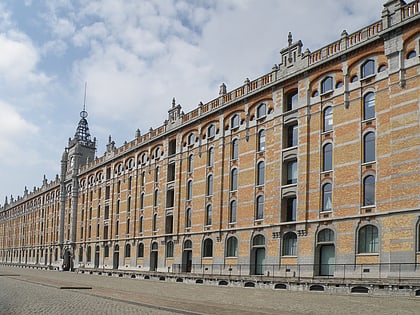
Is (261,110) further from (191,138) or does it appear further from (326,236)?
(326,236)

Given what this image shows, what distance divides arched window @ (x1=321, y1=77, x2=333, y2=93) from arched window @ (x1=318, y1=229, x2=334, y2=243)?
973 centimetres

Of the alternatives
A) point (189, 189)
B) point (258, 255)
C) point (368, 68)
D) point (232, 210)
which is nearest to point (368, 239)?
point (368, 68)

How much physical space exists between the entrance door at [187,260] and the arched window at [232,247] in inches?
270

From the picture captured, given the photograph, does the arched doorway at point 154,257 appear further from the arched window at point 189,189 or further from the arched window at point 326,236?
the arched window at point 326,236

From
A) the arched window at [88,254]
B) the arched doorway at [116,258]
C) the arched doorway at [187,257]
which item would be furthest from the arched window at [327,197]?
the arched window at [88,254]

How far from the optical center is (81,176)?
3383 inches

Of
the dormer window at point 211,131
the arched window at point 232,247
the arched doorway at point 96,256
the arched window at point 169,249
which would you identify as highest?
the dormer window at point 211,131

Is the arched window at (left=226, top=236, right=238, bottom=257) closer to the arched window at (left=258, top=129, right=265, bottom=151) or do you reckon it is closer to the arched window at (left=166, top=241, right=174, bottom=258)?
the arched window at (left=258, top=129, right=265, bottom=151)

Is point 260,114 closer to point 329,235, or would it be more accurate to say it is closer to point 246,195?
point 246,195

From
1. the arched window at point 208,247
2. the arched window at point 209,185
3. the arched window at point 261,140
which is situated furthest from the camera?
the arched window at point 209,185

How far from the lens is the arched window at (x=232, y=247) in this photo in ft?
151

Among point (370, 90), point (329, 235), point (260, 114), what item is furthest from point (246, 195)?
point (370, 90)

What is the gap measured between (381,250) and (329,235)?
15.9 feet

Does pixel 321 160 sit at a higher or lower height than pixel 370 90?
lower
